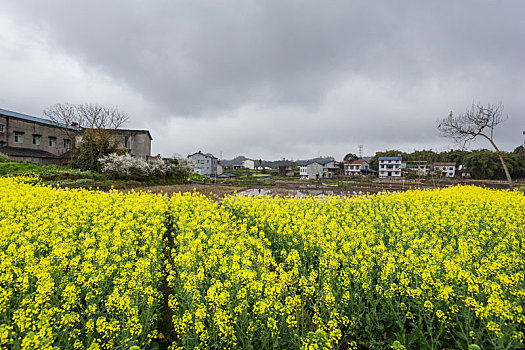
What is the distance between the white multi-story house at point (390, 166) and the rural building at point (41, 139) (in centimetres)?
6515

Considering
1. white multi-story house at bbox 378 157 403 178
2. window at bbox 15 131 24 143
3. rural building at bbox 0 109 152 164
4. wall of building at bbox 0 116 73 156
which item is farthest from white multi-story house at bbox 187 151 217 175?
white multi-story house at bbox 378 157 403 178

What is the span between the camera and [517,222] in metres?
6.65

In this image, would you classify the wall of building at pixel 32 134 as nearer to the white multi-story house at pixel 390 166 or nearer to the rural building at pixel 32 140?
the rural building at pixel 32 140

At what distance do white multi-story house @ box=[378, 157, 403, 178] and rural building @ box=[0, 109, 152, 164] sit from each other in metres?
65.2

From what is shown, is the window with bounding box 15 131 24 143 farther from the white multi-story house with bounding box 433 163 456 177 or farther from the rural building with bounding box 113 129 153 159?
the white multi-story house with bounding box 433 163 456 177

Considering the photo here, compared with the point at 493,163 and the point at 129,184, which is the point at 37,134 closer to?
the point at 129,184

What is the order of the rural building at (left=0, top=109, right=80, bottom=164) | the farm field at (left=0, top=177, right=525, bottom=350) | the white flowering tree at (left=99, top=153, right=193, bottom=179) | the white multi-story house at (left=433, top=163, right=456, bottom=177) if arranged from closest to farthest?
1. the farm field at (left=0, top=177, right=525, bottom=350)
2. the white flowering tree at (left=99, top=153, right=193, bottom=179)
3. the rural building at (left=0, top=109, right=80, bottom=164)
4. the white multi-story house at (left=433, top=163, right=456, bottom=177)

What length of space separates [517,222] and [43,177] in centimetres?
2831

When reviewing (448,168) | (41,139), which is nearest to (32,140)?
(41,139)

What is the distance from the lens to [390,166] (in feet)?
242

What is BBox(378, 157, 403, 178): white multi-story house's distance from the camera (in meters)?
72.4

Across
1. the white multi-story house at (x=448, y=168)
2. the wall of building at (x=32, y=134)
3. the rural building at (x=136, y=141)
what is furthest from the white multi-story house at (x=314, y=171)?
the wall of building at (x=32, y=134)

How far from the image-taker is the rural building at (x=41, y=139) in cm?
3425

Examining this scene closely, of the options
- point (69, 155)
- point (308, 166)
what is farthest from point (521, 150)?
point (69, 155)
